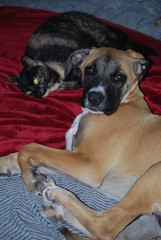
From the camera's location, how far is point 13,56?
4.54 metres

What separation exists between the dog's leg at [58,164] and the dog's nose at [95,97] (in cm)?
49

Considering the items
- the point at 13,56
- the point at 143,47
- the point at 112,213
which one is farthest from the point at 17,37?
the point at 112,213

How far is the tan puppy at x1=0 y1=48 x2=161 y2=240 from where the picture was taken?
250 centimetres

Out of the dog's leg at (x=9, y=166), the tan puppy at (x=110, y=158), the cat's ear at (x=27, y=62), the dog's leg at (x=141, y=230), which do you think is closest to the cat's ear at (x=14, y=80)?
the cat's ear at (x=27, y=62)

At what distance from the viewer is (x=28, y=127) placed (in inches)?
130

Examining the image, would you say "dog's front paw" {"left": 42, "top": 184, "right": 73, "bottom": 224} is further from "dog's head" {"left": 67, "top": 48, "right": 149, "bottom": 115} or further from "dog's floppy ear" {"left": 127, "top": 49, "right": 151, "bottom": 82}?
"dog's floppy ear" {"left": 127, "top": 49, "right": 151, "bottom": 82}

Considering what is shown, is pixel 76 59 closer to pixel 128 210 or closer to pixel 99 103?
pixel 99 103

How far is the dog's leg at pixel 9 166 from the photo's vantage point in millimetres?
2975

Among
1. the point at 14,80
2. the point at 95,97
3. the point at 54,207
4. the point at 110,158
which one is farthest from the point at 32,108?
the point at 54,207

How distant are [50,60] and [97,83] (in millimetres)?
1774

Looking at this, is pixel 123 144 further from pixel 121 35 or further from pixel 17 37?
pixel 17 37

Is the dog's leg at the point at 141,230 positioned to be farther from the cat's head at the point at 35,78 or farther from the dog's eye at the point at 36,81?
the dog's eye at the point at 36,81

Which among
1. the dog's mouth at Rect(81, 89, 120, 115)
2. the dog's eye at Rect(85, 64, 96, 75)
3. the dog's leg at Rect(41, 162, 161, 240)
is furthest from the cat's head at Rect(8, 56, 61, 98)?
the dog's leg at Rect(41, 162, 161, 240)

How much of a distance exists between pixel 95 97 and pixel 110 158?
58cm
